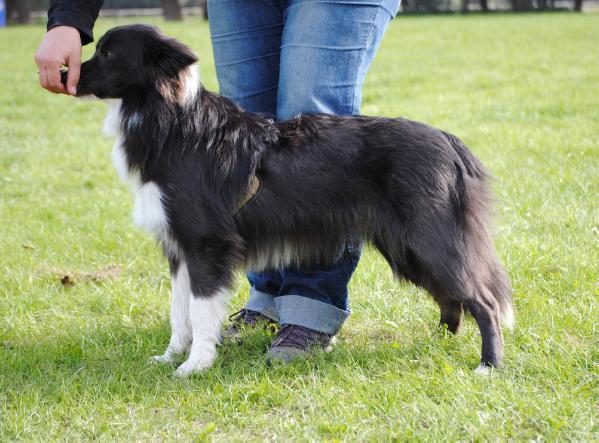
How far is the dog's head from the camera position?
289 centimetres

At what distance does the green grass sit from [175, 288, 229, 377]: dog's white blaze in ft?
0.24

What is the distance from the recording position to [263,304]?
360 cm

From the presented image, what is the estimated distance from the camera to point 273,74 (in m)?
3.41

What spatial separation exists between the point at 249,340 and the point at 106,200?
2.73 meters

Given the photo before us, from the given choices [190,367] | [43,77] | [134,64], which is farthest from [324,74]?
[190,367]

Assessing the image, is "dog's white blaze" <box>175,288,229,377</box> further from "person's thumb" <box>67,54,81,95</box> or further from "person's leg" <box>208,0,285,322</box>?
"person's thumb" <box>67,54,81,95</box>

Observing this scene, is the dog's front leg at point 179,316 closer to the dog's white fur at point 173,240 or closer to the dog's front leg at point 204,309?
the dog's white fur at point 173,240

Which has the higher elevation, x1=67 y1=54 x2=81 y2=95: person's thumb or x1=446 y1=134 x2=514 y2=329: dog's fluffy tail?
x1=67 y1=54 x2=81 y2=95: person's thumb

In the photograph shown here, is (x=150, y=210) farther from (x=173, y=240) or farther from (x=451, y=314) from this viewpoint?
(x=451, y=314)

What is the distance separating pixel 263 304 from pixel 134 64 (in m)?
1.38

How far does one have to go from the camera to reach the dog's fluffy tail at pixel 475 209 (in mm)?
2932

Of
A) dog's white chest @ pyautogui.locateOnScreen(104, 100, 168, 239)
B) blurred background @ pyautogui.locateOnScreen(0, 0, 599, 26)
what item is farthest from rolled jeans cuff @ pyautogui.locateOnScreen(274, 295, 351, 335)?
blurred background @ pyautogui.locateOnScreen(0, 0, 599, 26)

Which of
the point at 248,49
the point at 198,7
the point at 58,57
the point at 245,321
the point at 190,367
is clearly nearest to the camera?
the point at 58,57

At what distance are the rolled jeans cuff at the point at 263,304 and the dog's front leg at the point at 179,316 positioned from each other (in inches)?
17.4
